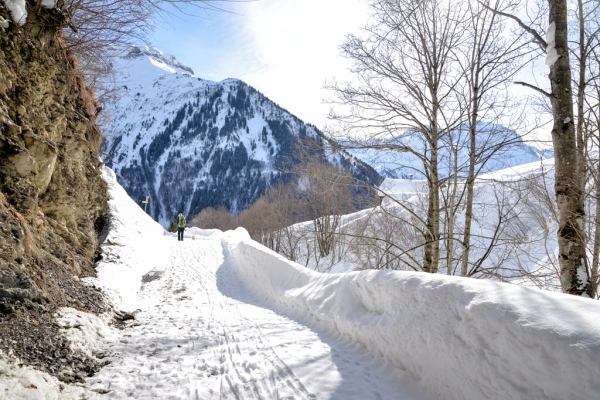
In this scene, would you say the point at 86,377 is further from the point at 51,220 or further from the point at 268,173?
the point at 268,173

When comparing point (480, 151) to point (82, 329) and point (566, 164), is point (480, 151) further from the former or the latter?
point (82, 329)

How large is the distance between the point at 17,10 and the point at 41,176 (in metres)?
2.87

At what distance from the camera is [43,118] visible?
6.23m

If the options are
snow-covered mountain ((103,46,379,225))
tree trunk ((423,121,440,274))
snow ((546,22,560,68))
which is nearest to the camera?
snow ((546,22,560,68))

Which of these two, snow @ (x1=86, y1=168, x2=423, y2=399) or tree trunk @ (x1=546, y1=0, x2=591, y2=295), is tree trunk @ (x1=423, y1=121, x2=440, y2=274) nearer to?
tree trunk @ (x1=546, y1=0, x2=591, y2=295)

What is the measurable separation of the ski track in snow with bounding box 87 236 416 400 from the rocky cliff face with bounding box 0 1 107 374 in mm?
1052

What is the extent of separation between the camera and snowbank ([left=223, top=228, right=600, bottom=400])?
1.96 m

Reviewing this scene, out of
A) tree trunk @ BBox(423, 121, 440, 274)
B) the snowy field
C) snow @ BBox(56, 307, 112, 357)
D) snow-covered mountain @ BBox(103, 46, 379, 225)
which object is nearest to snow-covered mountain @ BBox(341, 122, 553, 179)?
tree trunk @ BBox(423, 121, 440, 274)

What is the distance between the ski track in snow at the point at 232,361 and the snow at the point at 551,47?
3984 millimetres

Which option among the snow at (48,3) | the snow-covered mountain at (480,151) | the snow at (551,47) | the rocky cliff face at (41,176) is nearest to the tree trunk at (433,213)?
the snow-covered mountain at (480,151)

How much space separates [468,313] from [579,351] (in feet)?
2.78

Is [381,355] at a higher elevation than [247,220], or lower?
lower

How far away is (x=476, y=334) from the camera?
259cm

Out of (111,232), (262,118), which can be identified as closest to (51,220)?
(111,232)
